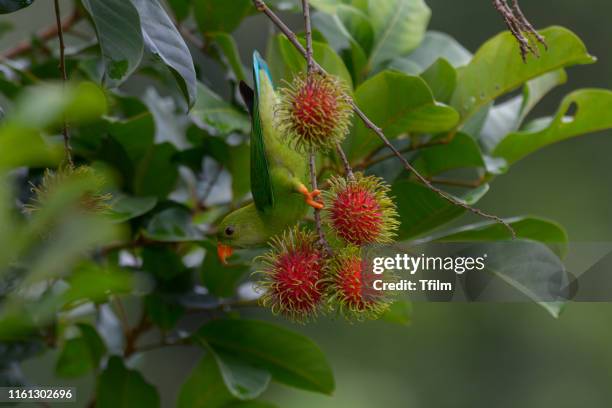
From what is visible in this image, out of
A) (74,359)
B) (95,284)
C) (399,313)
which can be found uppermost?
(95,284)

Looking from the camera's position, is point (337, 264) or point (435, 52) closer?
point (337, 264)

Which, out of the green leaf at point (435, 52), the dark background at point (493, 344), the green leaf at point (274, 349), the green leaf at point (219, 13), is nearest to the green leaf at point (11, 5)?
the green leaf at point (219, 13)

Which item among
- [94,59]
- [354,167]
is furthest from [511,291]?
[94,59]

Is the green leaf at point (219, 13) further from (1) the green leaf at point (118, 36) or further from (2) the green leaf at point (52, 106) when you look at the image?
(2) the green leaf at point (52, 106)

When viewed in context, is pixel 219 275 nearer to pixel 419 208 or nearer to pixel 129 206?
pixel 129 206

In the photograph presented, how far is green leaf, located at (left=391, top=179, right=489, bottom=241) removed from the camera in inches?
52.9

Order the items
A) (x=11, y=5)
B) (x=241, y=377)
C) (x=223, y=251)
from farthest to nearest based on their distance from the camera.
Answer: (x=241, y=377) → (x=223, y=251) → (x=11, y=5)

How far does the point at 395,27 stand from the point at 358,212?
640mm

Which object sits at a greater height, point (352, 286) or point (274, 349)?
point (352, 286)

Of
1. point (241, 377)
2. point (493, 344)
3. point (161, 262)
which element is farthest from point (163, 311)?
point (493, 344)

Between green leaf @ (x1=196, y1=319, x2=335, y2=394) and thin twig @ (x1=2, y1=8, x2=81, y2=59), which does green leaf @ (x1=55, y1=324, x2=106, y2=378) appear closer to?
green leaf @ (x1=196, y1=319, x2=335, y2=394)

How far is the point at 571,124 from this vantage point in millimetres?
1422

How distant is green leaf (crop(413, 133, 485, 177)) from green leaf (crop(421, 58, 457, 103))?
75 millimetres

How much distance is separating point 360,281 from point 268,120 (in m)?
0.27
